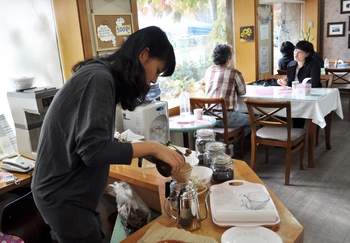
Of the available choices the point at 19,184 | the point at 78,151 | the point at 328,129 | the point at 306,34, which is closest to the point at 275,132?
the point at 328,129

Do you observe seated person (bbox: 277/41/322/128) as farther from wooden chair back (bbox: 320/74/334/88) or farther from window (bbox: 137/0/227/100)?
window (bbox: 137/0/227/100)

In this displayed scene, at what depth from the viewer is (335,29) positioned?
6711 millimetres

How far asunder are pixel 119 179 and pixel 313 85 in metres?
3.00

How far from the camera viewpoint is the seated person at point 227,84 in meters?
3.55

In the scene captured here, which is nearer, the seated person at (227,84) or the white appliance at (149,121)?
the white appliance at (149,121)

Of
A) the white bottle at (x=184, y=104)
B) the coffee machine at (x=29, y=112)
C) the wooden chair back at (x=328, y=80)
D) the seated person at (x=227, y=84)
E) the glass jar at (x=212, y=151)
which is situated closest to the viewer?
the glass jar at (x=212, y=151)

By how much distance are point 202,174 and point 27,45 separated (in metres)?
1.87

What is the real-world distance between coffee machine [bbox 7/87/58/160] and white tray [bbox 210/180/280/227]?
4.17 feet

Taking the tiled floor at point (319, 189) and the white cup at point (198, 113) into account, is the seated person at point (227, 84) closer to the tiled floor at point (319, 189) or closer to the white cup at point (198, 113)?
the white cup at point (198, 113)

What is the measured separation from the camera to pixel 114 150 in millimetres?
1001

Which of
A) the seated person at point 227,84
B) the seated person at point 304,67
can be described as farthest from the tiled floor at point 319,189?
the seated person at point 304,67

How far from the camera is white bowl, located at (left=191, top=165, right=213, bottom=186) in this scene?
1.45m

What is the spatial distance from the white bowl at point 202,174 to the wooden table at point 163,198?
82mm

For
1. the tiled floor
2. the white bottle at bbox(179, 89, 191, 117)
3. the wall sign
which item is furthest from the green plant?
the wall sign
